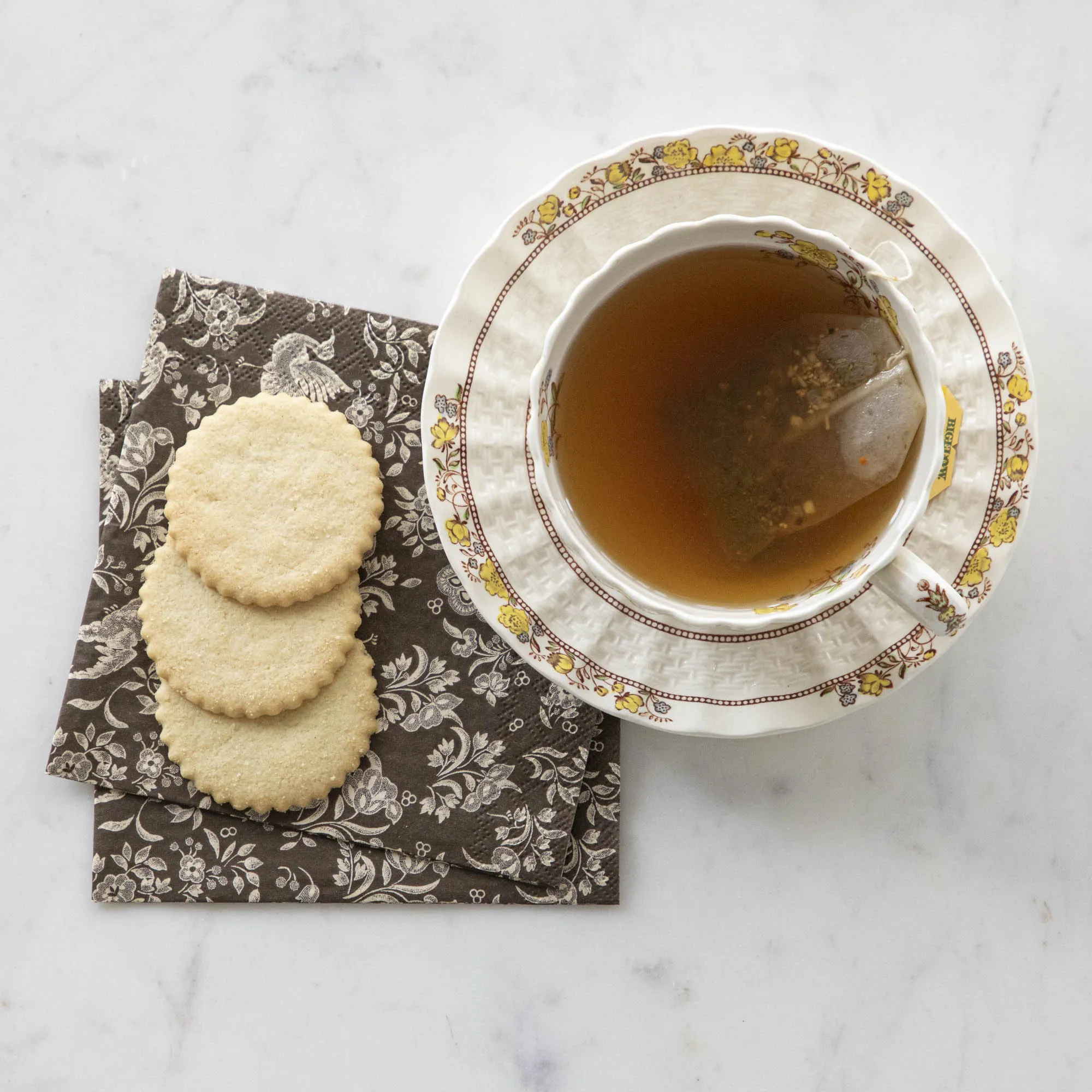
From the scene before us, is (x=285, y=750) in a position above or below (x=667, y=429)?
below

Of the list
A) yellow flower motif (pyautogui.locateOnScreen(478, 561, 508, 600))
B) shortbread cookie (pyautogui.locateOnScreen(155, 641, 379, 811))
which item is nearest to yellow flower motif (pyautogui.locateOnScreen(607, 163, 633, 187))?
yellow flower motif (pyautogui.locateOnScreen(478, 561, 508, 600))

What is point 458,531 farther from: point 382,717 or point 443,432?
point 382,717

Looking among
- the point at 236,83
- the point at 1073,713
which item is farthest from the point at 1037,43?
the point at 236,83

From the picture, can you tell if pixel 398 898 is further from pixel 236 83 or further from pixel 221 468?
pixel 236 83

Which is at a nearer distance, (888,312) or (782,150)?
(888,312)

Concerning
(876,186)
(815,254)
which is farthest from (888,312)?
(876,186)

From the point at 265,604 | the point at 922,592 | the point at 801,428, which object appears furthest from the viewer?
the point at 265,604
